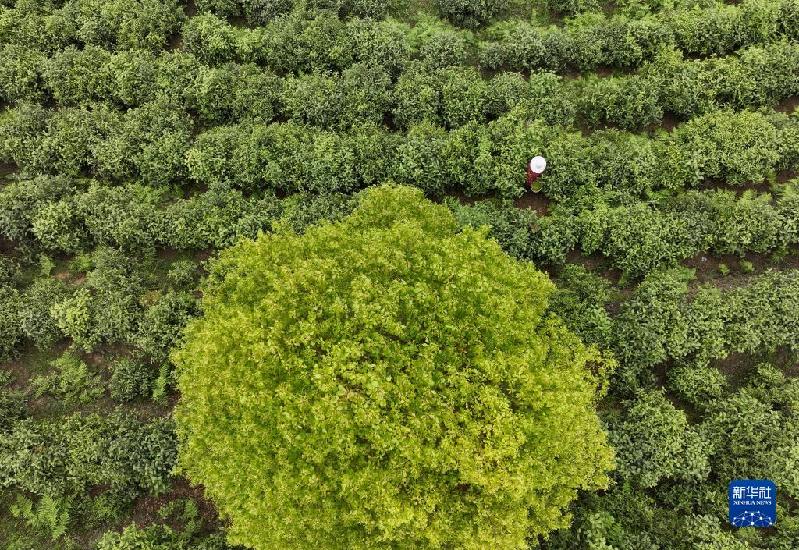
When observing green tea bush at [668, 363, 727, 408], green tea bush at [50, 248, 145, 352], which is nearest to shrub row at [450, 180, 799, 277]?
green tea bush at [668, 363, 727, 408]

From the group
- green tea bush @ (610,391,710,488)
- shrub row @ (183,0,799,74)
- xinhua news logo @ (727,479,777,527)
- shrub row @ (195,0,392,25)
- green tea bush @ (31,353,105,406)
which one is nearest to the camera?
xinhua news logo @ (727,479,777,527)

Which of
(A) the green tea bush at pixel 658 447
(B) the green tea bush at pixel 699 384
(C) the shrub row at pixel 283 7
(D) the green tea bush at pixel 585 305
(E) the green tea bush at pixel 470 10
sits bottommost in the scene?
(A) the green tea bush at pixel 658 447

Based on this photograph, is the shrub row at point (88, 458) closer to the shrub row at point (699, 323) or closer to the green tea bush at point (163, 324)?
the green tea bush at point (163, 324)

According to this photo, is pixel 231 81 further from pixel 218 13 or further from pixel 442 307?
pixel 442 307

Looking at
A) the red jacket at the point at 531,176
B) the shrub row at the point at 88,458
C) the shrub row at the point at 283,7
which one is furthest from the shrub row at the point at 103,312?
the red jacket at the point at 531,176

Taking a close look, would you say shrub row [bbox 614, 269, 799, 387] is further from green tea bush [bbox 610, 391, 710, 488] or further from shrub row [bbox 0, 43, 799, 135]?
shrub row [bbox 0, 43, 799, 135]

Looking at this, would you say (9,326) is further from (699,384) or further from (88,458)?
(699,384)

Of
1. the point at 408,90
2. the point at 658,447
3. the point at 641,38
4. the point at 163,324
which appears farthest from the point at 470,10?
the point at 658,447
